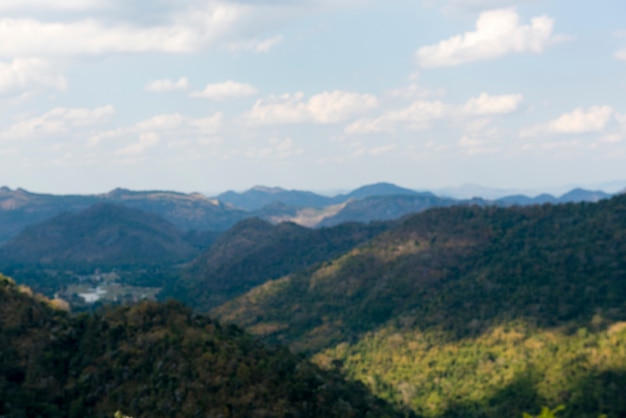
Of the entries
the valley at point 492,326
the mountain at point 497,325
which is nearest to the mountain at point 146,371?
the valley at point 492,326

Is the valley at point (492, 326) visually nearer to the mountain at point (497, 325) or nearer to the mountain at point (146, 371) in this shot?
the mountain at point (497, 325)

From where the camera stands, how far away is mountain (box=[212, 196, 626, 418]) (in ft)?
Result: 405

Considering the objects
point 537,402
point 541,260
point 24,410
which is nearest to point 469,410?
point 537,402

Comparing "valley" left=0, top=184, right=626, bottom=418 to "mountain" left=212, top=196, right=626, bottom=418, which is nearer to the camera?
"valley" left=0, top=184, right=626, bottom=418

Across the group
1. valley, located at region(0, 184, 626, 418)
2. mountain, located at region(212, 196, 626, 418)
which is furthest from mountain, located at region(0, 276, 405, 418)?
mountain, located at region(212, 196, 626, 418)

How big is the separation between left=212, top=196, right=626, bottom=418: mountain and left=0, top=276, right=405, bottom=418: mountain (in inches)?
1538

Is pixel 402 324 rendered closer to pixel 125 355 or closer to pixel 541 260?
pixel 541 260

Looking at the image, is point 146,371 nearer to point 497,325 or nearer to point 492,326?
point 492,326

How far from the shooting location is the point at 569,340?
434 ft

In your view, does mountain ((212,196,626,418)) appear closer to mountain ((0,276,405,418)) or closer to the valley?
the valley

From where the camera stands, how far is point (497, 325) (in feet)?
490

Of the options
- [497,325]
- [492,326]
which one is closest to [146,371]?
[492,326]

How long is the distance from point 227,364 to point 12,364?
31092 mm

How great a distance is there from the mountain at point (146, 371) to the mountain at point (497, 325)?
39.1 meters
